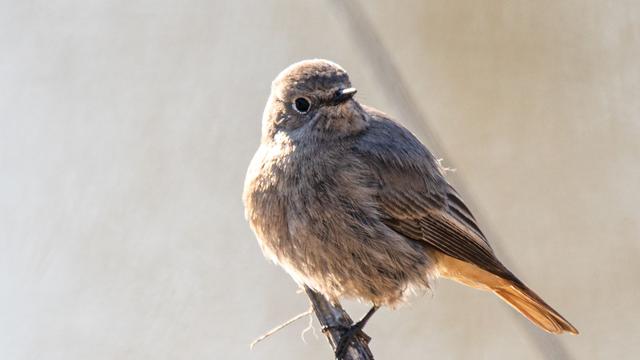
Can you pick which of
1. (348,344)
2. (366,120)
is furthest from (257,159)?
(348,344)

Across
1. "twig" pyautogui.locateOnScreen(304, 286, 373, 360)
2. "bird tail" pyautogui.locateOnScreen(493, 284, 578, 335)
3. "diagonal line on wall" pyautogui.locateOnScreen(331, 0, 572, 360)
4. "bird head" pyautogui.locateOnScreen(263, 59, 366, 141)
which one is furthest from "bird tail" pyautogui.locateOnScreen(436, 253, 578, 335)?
"diagonal line on wall" pyautogui.locateOnScreen(331, 0, 572, 360)

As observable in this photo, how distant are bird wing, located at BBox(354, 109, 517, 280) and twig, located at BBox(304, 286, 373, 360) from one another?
0.40 meters

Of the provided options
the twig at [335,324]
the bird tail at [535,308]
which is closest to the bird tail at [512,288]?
the bird tail at [535,308]

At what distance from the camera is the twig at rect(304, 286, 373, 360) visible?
405 centimetres

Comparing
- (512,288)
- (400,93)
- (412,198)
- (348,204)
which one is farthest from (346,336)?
(400,93)

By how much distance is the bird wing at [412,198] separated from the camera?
167 inches

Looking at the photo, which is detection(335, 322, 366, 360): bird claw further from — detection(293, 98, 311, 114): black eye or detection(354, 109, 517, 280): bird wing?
detection(293, 98, 311, 114): black eye

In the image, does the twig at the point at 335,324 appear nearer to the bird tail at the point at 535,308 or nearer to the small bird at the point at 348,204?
the small bird at the point at 348,204

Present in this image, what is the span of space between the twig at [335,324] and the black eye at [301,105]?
704 mm

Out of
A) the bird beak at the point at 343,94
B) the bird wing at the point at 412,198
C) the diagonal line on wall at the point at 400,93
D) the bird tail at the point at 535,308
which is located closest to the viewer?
the bird beak at the point at 343,94

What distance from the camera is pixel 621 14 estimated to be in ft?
20.9

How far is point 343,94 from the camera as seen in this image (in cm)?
403

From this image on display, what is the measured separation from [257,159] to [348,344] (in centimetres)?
82

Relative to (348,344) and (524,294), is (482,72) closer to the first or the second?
(524,294)
